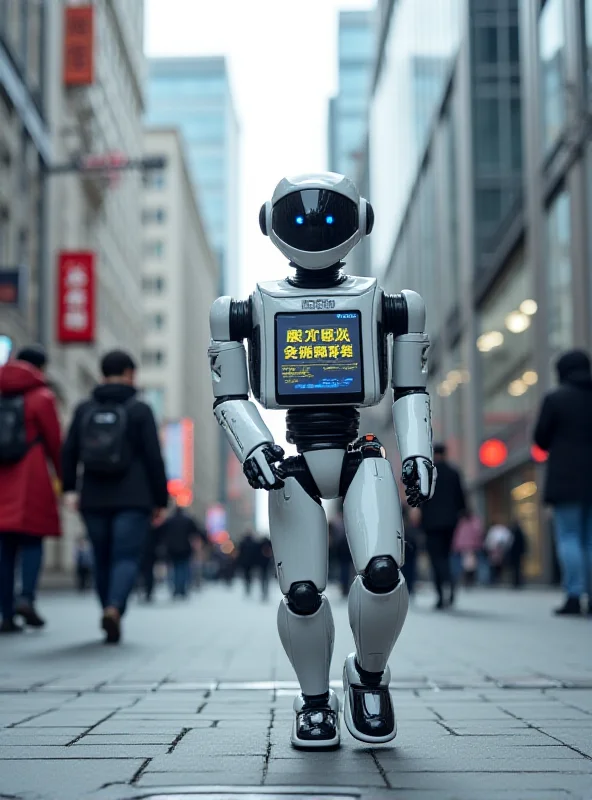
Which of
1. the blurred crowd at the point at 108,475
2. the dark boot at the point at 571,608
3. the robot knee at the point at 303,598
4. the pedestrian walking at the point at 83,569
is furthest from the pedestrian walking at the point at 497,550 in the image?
the robot knee at the point at 303,598

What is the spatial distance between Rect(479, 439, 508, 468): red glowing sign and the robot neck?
25709 millimetres

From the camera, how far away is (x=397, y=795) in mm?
2887

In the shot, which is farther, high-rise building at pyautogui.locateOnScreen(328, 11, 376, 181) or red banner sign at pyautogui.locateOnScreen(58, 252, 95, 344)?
high-rise building at pyautogui.locateOnScreen(328, 11, 376, 181)

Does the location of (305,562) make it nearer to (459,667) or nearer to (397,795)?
(397,795)

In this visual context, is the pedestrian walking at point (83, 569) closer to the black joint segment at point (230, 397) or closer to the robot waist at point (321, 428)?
the black joint segment at point (230, 397)

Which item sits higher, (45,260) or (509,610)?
(45,260)

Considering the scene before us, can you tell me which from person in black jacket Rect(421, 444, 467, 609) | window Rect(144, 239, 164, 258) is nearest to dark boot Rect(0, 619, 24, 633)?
person in black jacket Rect(421, 444, 467, 609)

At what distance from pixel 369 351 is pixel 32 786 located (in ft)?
5.54

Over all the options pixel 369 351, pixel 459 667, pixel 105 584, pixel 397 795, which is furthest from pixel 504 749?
pixel 105 584

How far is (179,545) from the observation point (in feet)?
64.3

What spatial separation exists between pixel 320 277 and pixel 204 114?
556 ft

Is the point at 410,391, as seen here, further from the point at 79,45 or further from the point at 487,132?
the point at 79,45

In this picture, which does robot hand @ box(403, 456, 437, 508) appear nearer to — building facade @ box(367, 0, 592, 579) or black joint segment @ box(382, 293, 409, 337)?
black joint segment @ box(382, 293, 409, 337)

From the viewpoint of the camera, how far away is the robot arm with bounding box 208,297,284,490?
12.4 ft
